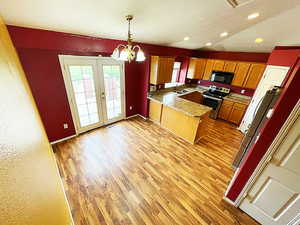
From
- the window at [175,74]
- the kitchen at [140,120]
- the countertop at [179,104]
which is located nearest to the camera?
the kitchen at [140,120]

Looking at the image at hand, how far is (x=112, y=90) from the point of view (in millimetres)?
3701

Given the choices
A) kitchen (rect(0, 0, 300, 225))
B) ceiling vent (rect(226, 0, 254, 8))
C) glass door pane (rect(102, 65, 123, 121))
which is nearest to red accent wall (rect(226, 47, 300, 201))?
kitchen (rect(0, 0, 300, 225))

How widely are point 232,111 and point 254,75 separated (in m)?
1.25

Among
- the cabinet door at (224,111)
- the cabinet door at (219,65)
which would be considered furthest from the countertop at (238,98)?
the cabinet door at (219,65)

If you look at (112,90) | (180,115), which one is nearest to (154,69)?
(112,90)

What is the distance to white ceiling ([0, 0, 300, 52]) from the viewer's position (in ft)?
4.88

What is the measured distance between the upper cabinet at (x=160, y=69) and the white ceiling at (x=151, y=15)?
107 centimetres

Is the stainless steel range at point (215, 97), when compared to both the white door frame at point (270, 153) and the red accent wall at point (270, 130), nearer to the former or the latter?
the red accent wall at point (270, 130)

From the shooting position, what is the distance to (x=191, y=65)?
16.4 feet

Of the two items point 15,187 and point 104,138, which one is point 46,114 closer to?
point 104,138

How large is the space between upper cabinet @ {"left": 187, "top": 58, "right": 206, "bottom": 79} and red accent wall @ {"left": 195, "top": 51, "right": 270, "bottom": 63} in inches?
19.7

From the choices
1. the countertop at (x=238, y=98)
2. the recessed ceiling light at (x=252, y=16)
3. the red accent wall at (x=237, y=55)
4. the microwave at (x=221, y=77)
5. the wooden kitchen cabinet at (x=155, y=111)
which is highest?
the recessed ceiling light at (x=252, y=16)

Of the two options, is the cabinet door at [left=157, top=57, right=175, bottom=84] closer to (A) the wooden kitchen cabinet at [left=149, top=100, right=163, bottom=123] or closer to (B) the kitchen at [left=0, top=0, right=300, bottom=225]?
(B) the kitchen at [left=0, top=0, right=300, bottom=225]

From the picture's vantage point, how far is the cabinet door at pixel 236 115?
4.06m
